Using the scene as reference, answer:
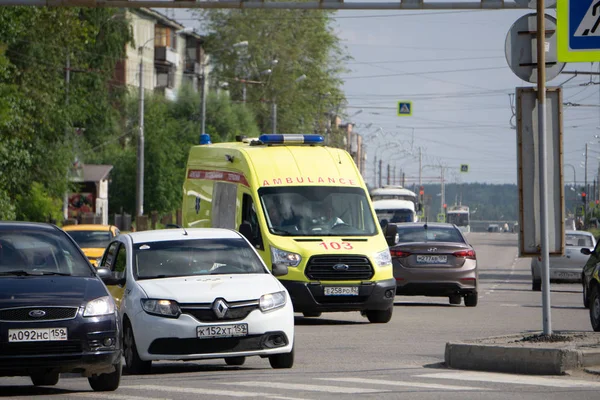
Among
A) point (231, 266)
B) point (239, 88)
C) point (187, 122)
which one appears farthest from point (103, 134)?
point (231, 266)

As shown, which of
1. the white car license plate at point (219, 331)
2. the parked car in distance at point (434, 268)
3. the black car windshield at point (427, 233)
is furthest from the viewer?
the black car windshield at point (427, 233)

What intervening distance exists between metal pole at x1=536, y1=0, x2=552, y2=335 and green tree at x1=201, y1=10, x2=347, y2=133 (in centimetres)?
6902

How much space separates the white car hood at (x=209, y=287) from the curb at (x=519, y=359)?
1.95 m

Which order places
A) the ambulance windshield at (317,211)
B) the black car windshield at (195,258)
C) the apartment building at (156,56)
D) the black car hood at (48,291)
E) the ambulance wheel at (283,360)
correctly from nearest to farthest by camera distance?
the black car hood at (48,291) < the ambulance wheel at (283,360) < the black car windshield at (195,258) < the ambulance windshield at (317,211) < the apartment building at (156,56)

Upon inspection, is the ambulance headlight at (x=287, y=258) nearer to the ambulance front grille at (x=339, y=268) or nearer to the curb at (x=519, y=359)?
the ambulance front grille at (x=339, y=268)

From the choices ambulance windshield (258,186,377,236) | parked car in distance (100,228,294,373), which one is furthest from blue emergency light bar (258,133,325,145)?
parked car in distance (100,228,294,373)

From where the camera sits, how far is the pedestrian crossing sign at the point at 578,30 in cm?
1299

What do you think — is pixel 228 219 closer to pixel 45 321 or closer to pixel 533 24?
pixel 533 24

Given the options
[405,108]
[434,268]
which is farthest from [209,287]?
[405,108]

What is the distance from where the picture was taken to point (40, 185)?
51.8 meters

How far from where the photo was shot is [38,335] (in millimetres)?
11305

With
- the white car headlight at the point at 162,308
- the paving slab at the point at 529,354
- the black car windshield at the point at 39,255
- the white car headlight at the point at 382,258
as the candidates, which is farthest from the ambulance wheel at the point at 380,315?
the black car windshield at the point at 39,255

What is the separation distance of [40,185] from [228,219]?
98.7ft

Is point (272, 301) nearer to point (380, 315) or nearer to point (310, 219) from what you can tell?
point (380, 315)
